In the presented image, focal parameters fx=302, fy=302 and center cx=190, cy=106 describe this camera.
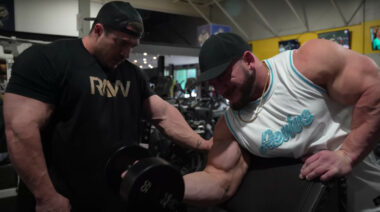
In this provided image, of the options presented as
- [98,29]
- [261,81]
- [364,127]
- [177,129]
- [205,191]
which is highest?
[98,29]

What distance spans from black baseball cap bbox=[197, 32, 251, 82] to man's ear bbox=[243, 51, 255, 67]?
0.02m

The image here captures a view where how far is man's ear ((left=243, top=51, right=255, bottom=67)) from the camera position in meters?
1.16

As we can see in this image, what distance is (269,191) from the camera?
1120mm

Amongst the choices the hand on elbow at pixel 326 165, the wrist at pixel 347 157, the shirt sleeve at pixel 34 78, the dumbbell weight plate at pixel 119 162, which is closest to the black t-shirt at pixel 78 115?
the shirt sleeve at pixel 34 78

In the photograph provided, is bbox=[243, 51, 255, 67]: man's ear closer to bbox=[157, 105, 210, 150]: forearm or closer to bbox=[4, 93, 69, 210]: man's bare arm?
bbox=[157, 105, 210, 150]: forearm

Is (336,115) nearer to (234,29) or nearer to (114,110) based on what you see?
(114,110)

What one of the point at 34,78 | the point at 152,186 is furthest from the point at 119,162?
the point at 34,78

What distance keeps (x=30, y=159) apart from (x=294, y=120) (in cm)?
103

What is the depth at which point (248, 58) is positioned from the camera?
1169 millimetres

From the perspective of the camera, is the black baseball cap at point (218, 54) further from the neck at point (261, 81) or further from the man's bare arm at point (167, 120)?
the man's bare arm at point (167, 120)

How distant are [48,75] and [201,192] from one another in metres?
0.79

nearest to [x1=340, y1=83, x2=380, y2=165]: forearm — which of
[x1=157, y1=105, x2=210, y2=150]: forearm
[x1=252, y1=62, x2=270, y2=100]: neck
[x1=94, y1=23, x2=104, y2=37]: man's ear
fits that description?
[x1=252, y1=62, x2=270, y2=100]: neck

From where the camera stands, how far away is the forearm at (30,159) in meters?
1.18

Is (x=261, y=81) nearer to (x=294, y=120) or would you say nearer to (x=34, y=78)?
(x=294, y=120)
